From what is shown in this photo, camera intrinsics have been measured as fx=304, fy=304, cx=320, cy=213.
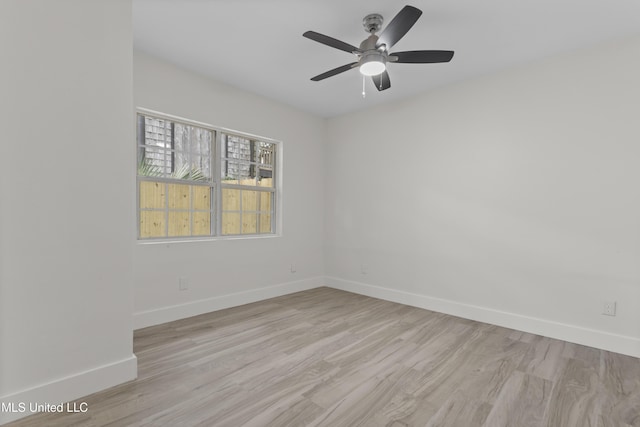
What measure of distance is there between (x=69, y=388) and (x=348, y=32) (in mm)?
3093

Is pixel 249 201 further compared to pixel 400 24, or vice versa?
pixel 249 201

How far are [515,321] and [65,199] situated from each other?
3817 millimetres

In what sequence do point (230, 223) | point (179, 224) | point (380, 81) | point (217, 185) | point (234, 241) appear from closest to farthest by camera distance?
point (380, 81)
point (179, 224)
point (217, 185)
point (234, 241)
point (230, 223)

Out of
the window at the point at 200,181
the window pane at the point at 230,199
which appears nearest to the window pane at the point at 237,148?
the window at the point at 200,181

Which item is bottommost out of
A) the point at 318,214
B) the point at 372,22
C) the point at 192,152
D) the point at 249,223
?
the point at 249,223

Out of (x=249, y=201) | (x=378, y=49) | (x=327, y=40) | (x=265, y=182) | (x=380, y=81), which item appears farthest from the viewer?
(x=265, y=182)

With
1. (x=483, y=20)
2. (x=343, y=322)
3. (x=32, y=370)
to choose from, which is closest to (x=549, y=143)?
(x=483, y=20)

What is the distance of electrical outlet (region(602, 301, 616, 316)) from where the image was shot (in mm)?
2549

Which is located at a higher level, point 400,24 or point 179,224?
point 400,24

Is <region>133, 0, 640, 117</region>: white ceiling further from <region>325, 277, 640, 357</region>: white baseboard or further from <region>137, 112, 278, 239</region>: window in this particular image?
<region>325, 277, 640, 357</region>: white baseboard

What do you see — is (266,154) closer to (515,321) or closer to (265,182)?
(265,182)

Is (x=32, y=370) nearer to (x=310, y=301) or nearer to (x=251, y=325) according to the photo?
(x=251, y=325)

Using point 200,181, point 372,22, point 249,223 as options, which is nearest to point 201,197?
point 200,181

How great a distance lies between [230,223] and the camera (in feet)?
12.3
